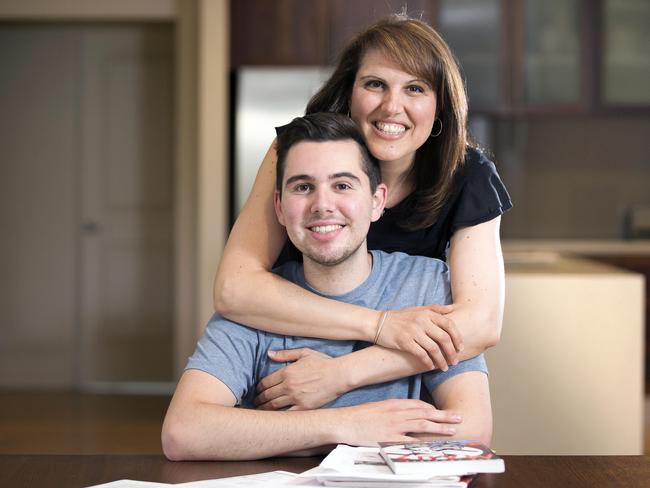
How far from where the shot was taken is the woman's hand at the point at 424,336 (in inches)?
70.1

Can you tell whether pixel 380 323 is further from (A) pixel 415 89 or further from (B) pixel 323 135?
(A) pixel 415 89

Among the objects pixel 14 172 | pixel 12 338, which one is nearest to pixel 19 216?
pixel 14 172

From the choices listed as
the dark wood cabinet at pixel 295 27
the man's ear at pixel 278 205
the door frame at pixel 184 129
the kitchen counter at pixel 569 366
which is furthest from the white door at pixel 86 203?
the man's ear at pixel 278 205

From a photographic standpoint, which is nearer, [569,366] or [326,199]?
[326,199]

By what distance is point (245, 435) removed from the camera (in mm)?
1575

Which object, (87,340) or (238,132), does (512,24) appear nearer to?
(238,132)

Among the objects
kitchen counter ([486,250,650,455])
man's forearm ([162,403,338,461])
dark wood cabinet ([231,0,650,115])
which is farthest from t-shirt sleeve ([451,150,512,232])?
dark wood cabinet ([231,0,650,115])

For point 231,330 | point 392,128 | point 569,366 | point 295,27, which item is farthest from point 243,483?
point 295,27

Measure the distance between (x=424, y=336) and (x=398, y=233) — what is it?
1.48ft

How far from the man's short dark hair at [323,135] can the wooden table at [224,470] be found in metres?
0.55

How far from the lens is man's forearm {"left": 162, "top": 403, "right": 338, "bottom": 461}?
1.57 metres

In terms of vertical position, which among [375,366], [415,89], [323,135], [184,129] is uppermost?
[184,129]

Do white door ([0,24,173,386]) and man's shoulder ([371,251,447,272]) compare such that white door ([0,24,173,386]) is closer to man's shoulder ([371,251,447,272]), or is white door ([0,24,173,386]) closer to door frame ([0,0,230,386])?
door frame ([0,0,230,386])

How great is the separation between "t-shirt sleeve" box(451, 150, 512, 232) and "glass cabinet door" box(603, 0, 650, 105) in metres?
3.71
